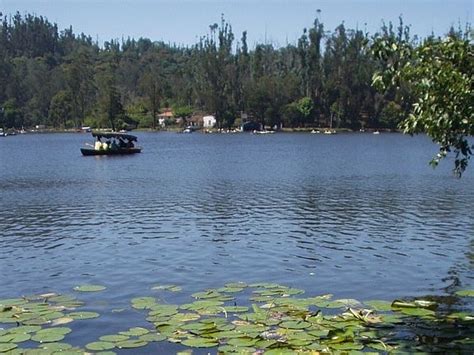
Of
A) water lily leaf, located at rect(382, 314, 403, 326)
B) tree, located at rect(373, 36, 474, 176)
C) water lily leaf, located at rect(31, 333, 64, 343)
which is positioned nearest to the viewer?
tree, located at rect(373, 36, 474, 176)

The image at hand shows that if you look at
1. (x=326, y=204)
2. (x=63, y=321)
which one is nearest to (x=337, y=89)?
(x=326, y=204)

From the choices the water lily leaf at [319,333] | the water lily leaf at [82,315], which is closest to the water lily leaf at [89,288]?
the water lily leaf at [82,315]

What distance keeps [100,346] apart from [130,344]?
708 millimetres

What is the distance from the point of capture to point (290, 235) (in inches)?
1212

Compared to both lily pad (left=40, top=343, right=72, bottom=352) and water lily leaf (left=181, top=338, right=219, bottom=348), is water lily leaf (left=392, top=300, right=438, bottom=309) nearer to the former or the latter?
water lily leaf (left=181, top=338, right=219, bottom=348)

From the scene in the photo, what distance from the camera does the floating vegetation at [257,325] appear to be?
1434 cm

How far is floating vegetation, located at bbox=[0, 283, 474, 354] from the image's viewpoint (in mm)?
14344

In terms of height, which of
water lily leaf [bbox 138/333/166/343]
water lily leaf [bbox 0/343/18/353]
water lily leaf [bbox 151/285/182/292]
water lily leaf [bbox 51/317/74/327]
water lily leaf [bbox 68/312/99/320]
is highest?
water lily leaf [bbox 0/343/18/353]

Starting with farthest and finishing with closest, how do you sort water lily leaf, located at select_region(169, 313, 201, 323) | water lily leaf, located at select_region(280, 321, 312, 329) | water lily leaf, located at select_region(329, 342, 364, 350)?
water lily leaf, located at select_region(169, 313, 201, 323), water lily leaf, located at select_region(280, 321, 312, 329), water lily leaf, located at select_region(329, 342, 364, 350)

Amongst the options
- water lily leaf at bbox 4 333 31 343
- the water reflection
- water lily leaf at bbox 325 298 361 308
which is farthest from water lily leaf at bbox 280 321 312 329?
water lily leaf at bbox 4 333 31 343

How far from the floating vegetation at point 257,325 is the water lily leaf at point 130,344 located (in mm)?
24

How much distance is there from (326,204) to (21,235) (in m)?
20.1

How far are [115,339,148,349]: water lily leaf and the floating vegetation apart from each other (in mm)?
24

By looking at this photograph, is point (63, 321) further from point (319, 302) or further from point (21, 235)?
point (21, 235)
